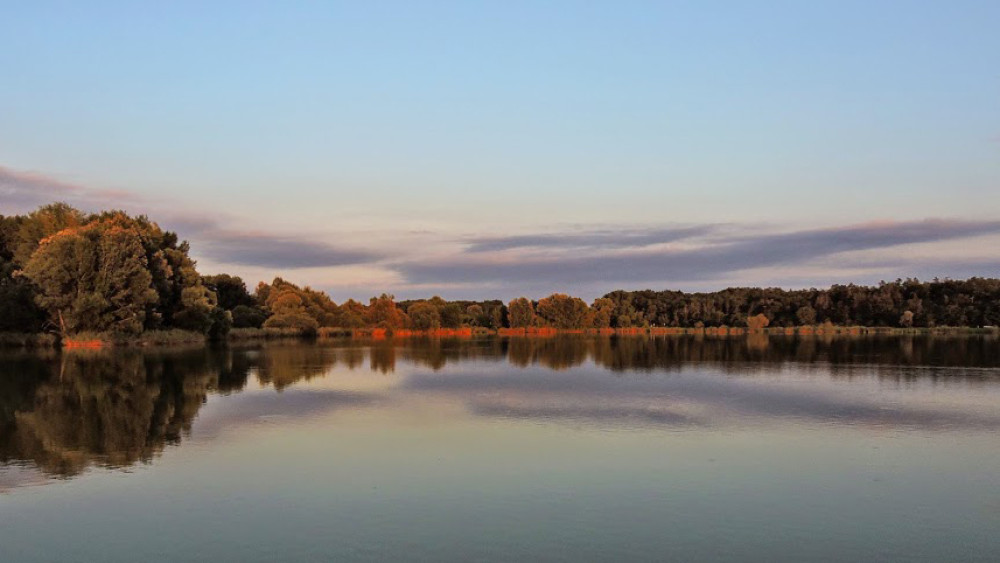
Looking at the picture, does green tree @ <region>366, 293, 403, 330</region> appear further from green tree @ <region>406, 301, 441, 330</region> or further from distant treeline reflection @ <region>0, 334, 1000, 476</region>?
distant treeline reflection @ <region>0, 334, 1000, 476</region>

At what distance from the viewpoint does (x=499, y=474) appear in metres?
17.0

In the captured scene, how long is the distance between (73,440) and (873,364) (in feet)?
175

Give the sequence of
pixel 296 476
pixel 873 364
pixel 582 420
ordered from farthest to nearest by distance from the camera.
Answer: pixel 873 364, pixel 582 420, pixel 296 476

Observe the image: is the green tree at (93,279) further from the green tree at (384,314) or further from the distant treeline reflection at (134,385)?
the green tree at (384,314)

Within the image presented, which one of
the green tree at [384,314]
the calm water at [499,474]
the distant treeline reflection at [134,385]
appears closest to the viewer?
the calm water at [499,474]

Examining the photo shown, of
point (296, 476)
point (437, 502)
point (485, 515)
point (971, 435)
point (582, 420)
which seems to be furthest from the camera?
point (582, 420)

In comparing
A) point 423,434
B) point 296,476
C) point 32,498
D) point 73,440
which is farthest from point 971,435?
point 73,440

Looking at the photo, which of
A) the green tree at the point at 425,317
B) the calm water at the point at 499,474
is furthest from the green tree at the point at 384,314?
the calm water at the point at 499,474

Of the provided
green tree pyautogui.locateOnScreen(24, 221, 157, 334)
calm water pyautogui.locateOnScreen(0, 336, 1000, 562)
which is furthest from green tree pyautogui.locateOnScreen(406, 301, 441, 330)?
calm water pyautogui.locateOnScreen(0, 336, 1000, 562)

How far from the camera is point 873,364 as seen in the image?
54281 mm

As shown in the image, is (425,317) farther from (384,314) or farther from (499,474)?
(499,474)

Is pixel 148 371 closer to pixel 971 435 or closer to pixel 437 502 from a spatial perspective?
pixel 437 502

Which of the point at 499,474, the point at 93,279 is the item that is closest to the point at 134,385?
the point at 499,474

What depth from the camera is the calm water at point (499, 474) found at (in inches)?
Answer: 472
